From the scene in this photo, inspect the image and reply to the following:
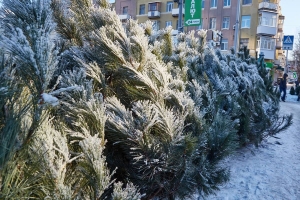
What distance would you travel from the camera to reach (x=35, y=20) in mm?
1066

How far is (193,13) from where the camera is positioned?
9109mm

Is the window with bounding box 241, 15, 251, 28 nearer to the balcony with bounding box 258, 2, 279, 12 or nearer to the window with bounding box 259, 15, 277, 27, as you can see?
the window with bounding box 259, 15, 277, 27

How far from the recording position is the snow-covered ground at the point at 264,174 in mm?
3216

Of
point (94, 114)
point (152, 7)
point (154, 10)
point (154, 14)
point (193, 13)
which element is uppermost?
point (152, 7)

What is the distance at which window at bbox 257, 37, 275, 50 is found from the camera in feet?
106

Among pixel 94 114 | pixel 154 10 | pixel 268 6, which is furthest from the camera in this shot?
pixel 154 10

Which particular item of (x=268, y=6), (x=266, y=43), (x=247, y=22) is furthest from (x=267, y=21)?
(x=266, y=43)

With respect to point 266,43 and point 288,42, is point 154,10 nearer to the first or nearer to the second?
point 266,43

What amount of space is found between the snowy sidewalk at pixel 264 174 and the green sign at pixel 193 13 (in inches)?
197

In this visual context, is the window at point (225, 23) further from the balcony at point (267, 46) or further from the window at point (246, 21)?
the balcony at point (267, 46)

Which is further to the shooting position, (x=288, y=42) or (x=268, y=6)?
(x=268, y=6)

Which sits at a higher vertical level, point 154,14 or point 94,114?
point 154,14

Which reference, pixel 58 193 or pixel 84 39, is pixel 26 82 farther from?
pixel 84 39

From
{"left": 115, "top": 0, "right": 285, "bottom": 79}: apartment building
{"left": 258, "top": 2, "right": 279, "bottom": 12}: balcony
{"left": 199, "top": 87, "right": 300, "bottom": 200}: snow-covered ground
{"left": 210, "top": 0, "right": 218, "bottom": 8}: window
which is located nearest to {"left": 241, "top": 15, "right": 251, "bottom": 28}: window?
{"left": 115, "top": 0, "right": 285, "bottom": 79}: apartment building
